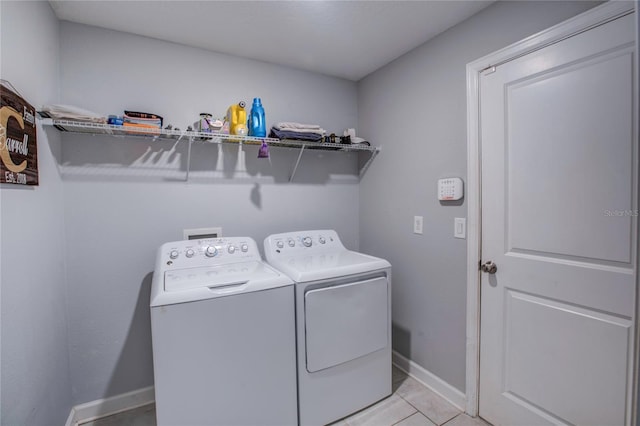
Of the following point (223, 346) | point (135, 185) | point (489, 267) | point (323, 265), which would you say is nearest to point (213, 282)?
point (223, 346)

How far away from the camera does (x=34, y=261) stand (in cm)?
134

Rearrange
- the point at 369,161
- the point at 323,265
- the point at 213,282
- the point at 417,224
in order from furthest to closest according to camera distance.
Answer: the point at 369,161, the point at 417,224, the point at 323,265, the point at 213,282

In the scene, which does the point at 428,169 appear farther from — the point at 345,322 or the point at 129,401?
the point at 129,401

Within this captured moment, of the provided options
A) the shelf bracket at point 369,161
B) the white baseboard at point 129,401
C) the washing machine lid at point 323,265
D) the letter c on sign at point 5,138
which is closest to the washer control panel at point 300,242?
the washing machine lid at point 323,265

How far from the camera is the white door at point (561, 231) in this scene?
1195mm

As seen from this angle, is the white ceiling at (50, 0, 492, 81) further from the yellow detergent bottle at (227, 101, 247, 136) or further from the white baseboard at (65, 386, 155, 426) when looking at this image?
the white baseboard at (65, 386, 155, 426)

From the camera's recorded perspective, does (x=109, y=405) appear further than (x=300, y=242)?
No

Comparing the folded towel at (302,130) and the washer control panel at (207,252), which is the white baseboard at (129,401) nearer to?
the washer control panel at (207,252)

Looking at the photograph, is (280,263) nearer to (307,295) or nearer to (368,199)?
(307,295)

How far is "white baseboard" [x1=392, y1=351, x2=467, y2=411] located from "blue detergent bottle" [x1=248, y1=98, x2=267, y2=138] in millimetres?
2017

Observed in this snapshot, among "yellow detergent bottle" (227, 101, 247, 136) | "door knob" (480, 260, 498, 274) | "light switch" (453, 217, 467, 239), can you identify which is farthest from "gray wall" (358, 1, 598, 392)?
"yellow detergent bottle" (227, 101, 247, 136)

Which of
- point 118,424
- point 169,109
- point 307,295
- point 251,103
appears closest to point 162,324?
point 307,295

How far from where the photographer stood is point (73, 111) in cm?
148

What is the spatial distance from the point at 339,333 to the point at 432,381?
0.90 metres
